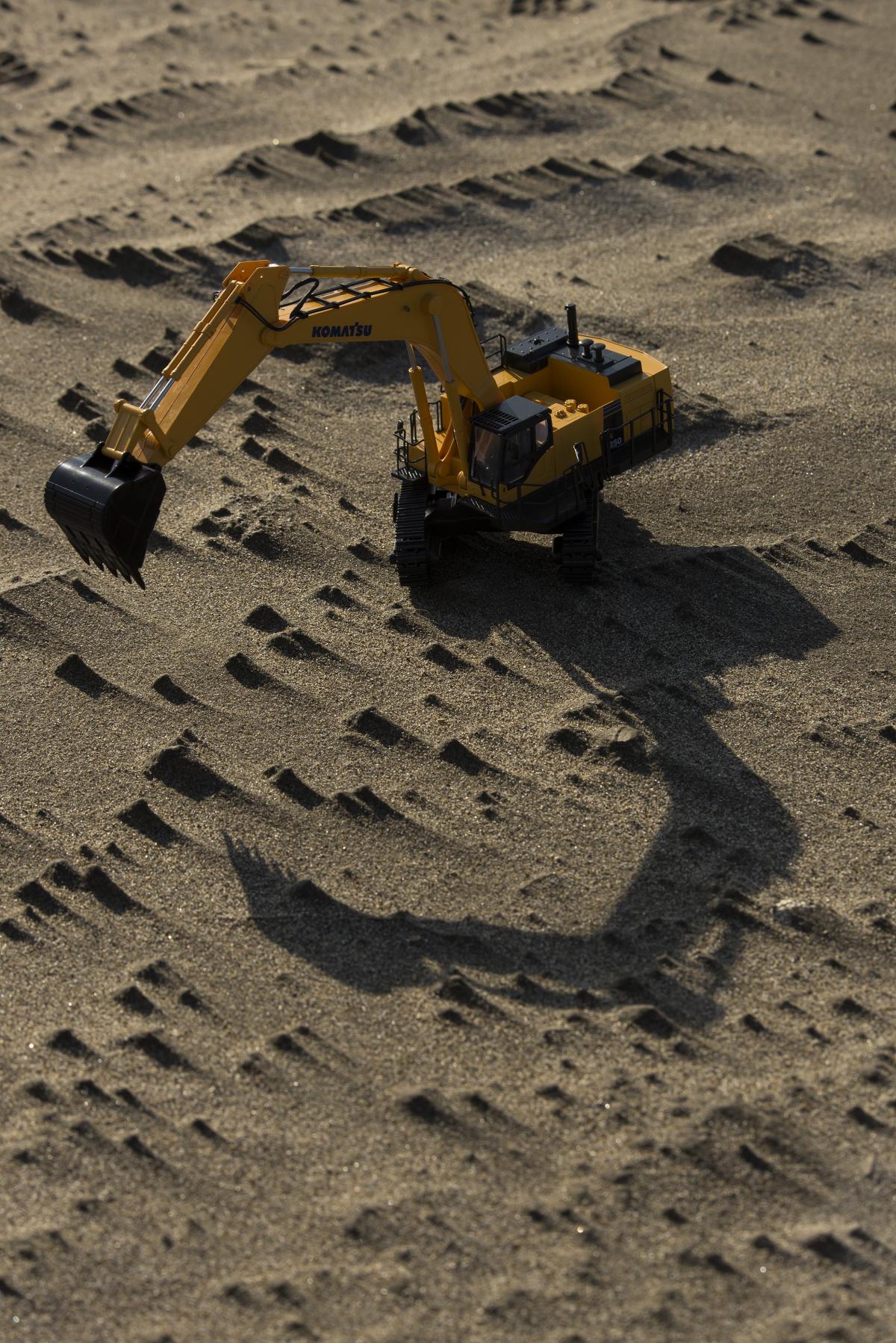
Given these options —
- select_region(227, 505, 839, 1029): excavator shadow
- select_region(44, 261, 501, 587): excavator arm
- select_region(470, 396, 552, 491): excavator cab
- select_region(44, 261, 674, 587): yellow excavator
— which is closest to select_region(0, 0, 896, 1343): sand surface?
select_region(227, 505, 839, 1029): excavator shadow

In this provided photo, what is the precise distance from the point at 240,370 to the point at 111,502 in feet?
5.51

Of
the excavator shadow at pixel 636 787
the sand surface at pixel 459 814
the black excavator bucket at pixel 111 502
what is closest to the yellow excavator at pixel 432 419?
the black excavator bucket at pixel 111 502

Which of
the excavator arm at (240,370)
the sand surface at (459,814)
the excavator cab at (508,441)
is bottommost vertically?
the sand surface at (459,814)

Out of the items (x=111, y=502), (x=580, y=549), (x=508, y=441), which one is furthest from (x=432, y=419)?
(x=111, y=502)

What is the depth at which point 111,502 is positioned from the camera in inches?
414

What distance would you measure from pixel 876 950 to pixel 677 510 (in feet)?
17.9

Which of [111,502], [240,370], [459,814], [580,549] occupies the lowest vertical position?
[459,814]

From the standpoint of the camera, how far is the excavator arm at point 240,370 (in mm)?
10719

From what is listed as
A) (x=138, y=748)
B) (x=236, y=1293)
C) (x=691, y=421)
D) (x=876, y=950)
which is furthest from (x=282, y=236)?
(x=236, y=1293)

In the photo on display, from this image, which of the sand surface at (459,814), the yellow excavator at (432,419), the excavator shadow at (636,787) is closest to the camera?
the sand surface at (459,814)

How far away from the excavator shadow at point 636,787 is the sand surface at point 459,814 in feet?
0.12

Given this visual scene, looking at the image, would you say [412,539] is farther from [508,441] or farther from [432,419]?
[508,441]

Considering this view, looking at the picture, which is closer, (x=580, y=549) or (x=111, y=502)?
(x=111, y=502)

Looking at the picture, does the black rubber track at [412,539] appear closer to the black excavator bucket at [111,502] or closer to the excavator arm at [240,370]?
the excavator arm at [240,370]
